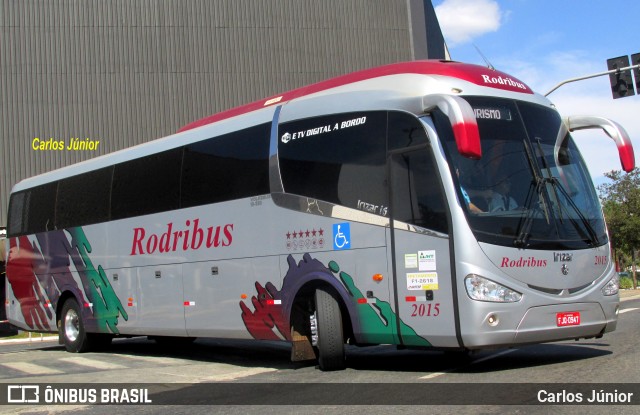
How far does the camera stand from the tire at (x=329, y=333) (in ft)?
30.2

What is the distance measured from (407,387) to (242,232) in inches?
157

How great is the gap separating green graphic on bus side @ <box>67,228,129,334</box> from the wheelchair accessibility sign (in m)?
5.73

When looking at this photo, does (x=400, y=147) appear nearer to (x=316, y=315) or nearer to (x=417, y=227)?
(x=417, y=227)

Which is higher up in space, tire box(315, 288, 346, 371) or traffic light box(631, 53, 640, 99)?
traffic light box(631, 53, 640, 99)

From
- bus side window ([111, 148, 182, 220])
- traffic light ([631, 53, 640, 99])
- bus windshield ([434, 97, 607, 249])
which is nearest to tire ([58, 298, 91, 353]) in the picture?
bus side window ([111, 148, 182, 220])

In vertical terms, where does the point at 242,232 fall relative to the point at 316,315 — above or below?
above

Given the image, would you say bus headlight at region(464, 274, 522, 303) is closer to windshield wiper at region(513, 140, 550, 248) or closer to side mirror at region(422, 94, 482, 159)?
windshield wiper at region(513, 140, 550, 248)

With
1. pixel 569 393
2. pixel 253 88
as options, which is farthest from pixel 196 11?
pixel 569 393

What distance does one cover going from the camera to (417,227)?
8320 mm

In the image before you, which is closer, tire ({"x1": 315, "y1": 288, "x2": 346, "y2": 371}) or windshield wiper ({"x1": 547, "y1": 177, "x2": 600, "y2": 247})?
windshield wiper ({"x1": 547, "y1": 177, "x2": 600, "y2": 247})

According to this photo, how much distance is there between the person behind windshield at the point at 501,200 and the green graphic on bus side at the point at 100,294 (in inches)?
309

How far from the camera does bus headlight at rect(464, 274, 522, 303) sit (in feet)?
25.5

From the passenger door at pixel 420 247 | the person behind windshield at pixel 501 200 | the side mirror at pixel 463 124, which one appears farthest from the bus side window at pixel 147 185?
the person behind windshield at pixel 501 200

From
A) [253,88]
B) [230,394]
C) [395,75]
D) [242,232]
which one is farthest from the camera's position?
[253,88]
